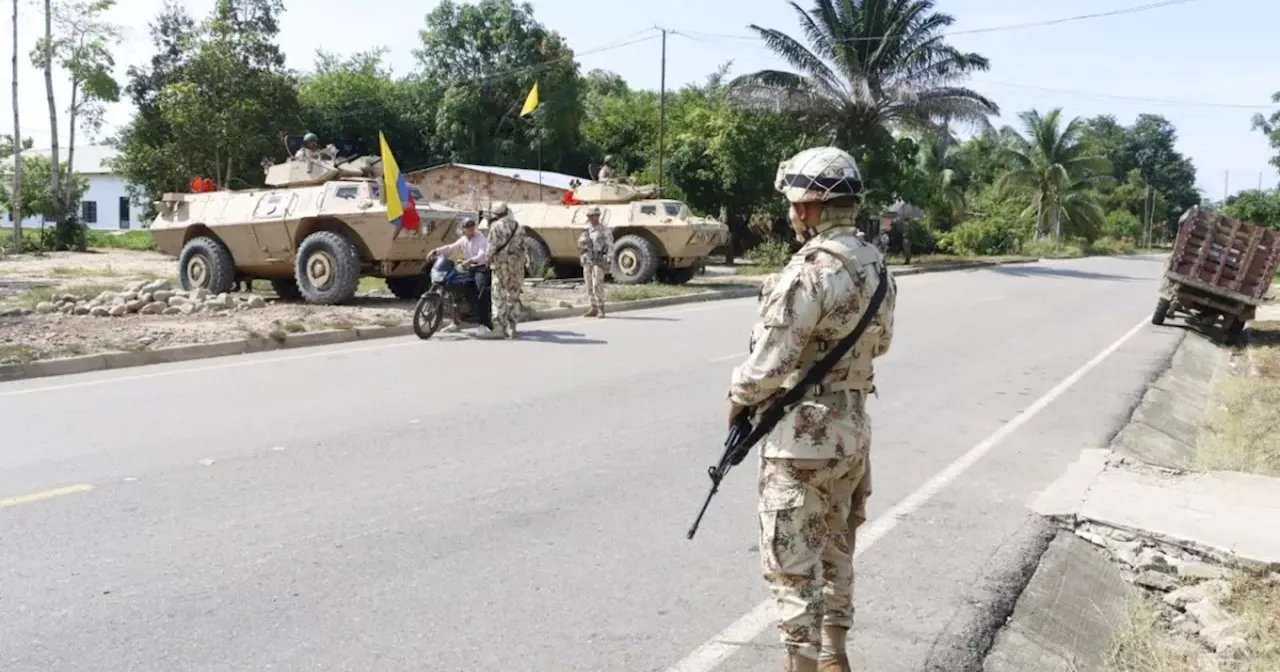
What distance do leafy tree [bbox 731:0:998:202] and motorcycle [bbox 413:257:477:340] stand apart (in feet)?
68.9

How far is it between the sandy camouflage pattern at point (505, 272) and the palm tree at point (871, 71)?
68.7ft

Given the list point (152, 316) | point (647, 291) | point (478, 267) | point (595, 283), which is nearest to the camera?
point (478, 267)

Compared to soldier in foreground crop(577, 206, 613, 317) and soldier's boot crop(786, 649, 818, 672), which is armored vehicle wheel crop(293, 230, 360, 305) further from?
soldier's boot crop(786, 649, 818, 672)

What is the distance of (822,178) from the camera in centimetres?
323

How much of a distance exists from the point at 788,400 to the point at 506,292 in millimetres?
9784

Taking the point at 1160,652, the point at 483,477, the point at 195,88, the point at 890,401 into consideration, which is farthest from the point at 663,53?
the point at 1160,652

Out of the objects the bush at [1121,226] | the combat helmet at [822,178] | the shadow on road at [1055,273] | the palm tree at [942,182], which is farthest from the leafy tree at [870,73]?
the bush at [1121,226]

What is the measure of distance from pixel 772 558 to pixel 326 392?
628cm

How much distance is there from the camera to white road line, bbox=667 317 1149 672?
12.7ft

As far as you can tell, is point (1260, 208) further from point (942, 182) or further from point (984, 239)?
point (942, 182)

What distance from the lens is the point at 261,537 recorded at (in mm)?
4961

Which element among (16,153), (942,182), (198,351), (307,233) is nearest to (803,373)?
(198,351)

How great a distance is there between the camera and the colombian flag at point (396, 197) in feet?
46.5

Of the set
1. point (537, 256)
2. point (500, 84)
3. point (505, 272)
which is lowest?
point (505, 272)
